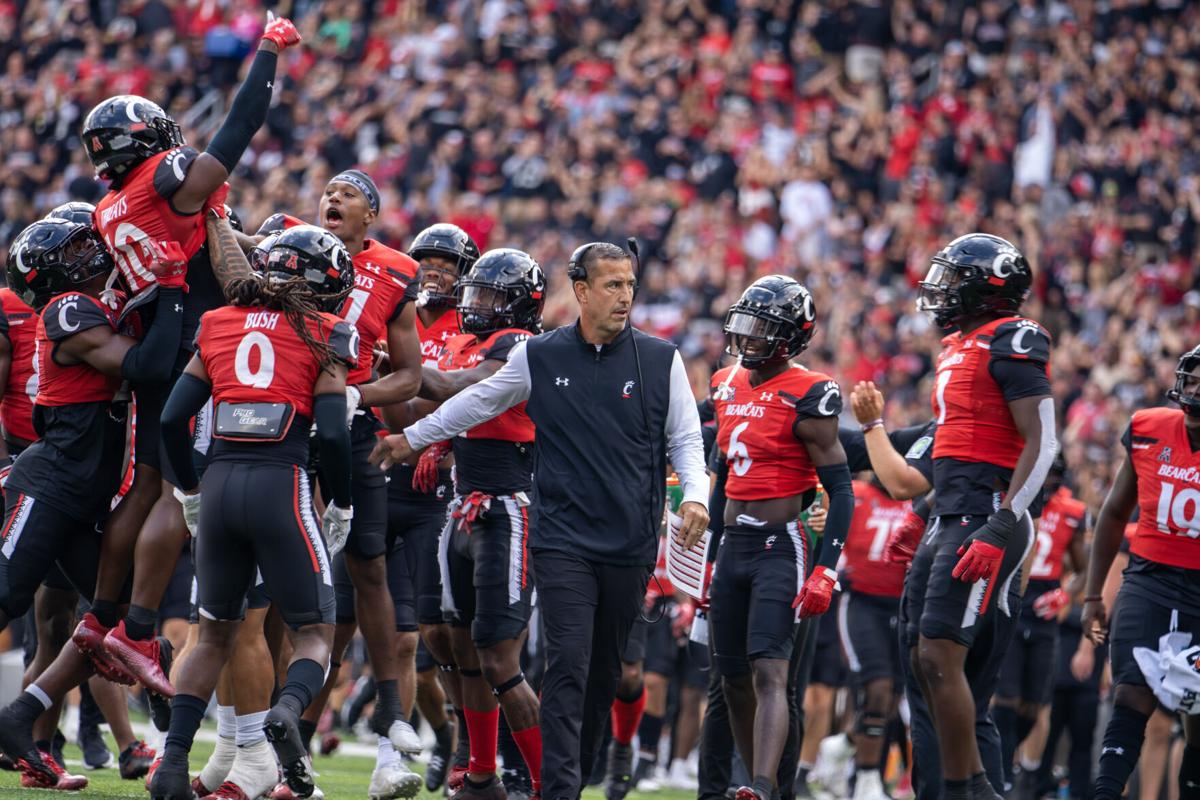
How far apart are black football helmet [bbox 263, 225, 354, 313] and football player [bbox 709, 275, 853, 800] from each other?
6.61 feet

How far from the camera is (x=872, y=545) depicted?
12.5 meters

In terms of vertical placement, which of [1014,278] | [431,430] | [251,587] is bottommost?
[251,587]

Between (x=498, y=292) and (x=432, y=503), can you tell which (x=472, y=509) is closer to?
(x=432, y=503)

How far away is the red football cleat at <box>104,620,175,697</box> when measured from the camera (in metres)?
7.80

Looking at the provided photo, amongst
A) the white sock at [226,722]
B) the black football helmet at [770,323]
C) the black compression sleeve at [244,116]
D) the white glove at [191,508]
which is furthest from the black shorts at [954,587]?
the black compression sleeve at [244,116]

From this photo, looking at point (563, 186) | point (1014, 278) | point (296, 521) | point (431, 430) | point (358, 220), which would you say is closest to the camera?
point (296, 521)

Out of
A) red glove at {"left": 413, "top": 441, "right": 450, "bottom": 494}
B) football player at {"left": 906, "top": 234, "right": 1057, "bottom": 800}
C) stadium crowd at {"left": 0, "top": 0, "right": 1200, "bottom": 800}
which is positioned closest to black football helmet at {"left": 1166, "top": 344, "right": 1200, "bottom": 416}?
football player at {"left": 906, "top": 234, "right": 1057, "bottom": 800}

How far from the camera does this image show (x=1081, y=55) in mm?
20297

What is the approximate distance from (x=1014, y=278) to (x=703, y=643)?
100.0 inches

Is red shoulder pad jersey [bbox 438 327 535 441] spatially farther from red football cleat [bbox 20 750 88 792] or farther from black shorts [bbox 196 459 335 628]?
red football cleat [bbox 20 750 88 792]

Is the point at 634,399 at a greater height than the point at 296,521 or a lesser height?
greater

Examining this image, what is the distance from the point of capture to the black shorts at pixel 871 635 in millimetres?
12039

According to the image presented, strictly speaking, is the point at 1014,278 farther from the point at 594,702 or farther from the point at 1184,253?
the point at 1184,253

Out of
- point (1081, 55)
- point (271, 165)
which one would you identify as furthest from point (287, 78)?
point (1081, 55)
